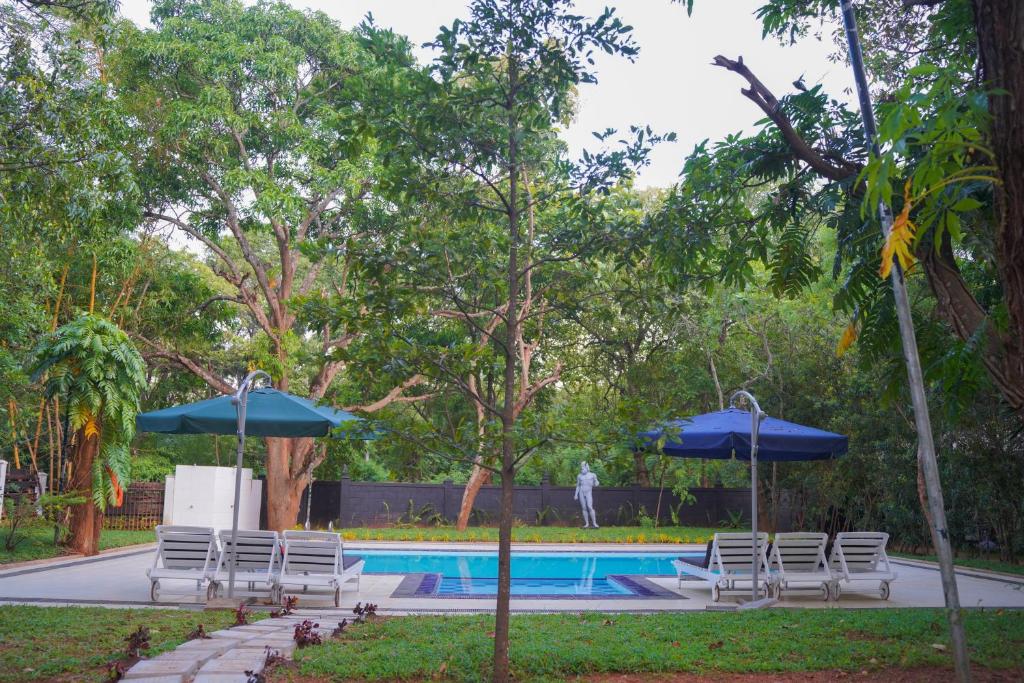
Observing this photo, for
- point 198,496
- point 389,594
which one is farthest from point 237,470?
point 198,496

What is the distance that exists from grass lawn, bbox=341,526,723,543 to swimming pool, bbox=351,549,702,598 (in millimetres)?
1580

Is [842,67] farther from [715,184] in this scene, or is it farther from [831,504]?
[831,504]

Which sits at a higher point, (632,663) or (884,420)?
(884,420)

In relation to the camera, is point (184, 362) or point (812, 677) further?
point (184, 362)

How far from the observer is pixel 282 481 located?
1805cm

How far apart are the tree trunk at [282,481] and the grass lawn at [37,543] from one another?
2852 millimetres

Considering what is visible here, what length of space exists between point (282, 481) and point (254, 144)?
24.0 ft

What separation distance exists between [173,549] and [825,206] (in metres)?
7.27

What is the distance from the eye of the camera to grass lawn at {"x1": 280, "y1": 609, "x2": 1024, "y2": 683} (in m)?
5.29

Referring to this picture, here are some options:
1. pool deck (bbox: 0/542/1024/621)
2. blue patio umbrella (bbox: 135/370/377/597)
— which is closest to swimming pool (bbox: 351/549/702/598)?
pool deck (bbox: 0/542/1024/621)

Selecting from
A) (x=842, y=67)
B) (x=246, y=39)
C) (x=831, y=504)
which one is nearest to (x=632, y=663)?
(x=842, y=67)

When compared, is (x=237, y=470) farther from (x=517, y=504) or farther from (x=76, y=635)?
(x=517, y=504)

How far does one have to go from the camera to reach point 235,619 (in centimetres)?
718

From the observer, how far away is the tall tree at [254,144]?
52.7 ft
